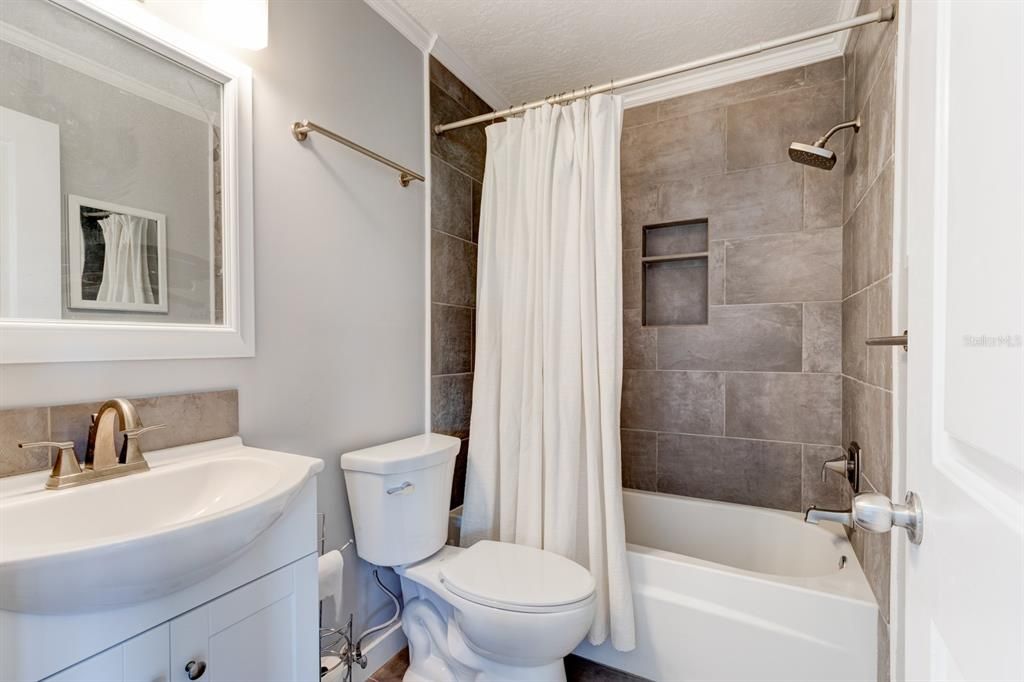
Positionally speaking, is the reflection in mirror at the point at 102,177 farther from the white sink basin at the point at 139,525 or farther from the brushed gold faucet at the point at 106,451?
the white sink basin at the point at 139,525

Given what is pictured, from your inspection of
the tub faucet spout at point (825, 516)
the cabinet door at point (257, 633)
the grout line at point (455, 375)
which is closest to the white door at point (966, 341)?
the tub faucet spout at point (825, 516)

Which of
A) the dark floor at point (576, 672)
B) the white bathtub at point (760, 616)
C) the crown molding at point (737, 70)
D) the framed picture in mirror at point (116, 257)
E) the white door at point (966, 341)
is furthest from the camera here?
the crown molding at point (737, 70)

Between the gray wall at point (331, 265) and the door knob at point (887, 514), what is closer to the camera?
the door knob at point (887, 514)

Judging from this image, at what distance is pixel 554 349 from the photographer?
6.02ft

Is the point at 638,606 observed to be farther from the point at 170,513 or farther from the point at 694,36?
the point at 694,36

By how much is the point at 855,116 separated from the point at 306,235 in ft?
6.61

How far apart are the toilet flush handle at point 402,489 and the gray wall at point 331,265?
7.9 inches

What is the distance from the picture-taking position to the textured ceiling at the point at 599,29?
5.92 ft

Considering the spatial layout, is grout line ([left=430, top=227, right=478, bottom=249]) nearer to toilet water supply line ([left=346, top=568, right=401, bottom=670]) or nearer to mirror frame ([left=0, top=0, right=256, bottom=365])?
mirror frame ([left=0, top=0, right=256, bottom=365])

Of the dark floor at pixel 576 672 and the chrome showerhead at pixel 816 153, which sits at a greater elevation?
the chrome showerhead at pixel 816 153

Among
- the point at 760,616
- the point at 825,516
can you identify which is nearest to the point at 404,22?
the point at 825,516

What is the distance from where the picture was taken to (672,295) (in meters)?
2.47

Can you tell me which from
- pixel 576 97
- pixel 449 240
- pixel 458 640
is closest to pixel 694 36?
pixel 576 97

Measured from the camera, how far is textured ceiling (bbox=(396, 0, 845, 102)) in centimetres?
180
